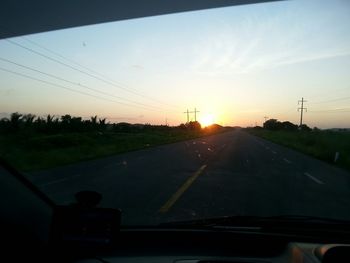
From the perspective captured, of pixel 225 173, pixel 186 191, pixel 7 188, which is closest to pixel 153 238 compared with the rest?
pixel 7 188

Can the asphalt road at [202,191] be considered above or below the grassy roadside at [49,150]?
below

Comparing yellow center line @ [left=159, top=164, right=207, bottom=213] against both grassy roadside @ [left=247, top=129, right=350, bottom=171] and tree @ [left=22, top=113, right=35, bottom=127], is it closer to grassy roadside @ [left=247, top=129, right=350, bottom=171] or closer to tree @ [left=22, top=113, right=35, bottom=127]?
grassy roadside @ [left=247, top=129, right=350, bottom=171]

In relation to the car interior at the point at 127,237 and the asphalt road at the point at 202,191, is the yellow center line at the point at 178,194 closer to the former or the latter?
the asphalt road at the point at 202,191

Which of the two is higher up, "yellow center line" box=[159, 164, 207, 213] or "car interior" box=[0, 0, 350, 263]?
"car interior" box=[0, 0, 350, 263]

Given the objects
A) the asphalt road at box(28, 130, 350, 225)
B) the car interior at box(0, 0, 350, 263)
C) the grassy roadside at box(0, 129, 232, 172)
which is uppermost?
the car interior at box(0, 0, 350, 263)

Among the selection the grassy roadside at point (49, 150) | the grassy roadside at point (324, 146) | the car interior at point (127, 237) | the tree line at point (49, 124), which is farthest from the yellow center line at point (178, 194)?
the tree line at point (49, 124)

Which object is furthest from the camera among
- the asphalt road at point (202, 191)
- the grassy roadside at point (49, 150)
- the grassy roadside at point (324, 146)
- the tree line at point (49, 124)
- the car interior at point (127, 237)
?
the tree line at point (49, 124)

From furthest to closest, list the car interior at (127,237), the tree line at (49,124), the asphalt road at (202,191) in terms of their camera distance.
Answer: the tree line at (49,124) → the asphalt road at (202,191) → the car interior at (127,237)

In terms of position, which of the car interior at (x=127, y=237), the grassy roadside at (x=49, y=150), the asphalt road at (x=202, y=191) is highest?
the car interior at (x=127, y=237)

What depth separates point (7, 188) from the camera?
2.80 metres

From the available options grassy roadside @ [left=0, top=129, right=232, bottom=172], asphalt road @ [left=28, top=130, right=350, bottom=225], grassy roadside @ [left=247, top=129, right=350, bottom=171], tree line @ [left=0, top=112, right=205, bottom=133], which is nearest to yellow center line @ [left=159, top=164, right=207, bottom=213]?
asphalt road @ [left=28, top=130, right=350, bottom=225]

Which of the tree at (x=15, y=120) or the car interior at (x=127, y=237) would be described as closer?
the car interior at (x=127, y=237)

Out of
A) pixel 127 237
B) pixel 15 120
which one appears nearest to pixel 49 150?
pixel 15 120

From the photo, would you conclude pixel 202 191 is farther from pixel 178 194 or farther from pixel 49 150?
pixel 49 150
